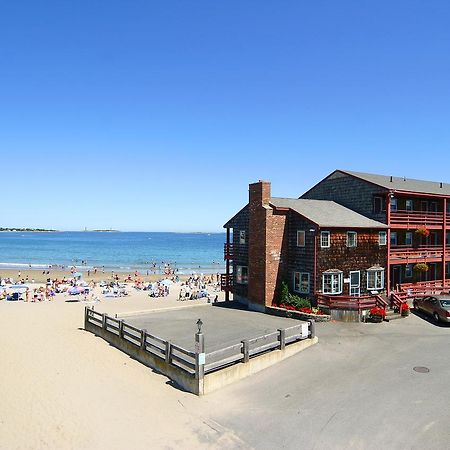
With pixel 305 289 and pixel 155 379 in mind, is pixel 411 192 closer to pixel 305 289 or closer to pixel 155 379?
pixel 305 289

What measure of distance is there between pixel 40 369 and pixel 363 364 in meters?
13.6

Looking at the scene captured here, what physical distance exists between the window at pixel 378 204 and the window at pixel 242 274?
417 inches

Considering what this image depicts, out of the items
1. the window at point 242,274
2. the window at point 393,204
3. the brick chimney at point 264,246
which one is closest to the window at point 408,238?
the window at point 393,204

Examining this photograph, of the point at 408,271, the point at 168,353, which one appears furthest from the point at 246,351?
the point at 408,271

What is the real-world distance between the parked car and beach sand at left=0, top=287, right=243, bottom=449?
15.9 metres

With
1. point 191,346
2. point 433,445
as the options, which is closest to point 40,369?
point 191,346

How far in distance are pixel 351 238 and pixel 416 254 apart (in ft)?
28.0

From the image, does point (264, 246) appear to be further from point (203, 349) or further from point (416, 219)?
point (416, 219)

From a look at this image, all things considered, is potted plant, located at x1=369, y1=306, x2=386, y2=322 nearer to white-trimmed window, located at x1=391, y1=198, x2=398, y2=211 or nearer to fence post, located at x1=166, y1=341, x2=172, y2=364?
white-trimmed window, located at x1=391, y1=198, x2=398, y2=211

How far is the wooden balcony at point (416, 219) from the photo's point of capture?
2875 centimetres

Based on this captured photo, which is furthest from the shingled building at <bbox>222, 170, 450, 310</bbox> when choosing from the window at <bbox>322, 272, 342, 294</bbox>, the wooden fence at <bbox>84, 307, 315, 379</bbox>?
the wooden fence at <bbox>84, 307, 315, 379</bbox>

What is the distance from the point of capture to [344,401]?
12531mm

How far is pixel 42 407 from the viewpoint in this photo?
12930 millimetres

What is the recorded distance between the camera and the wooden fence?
13.9m
